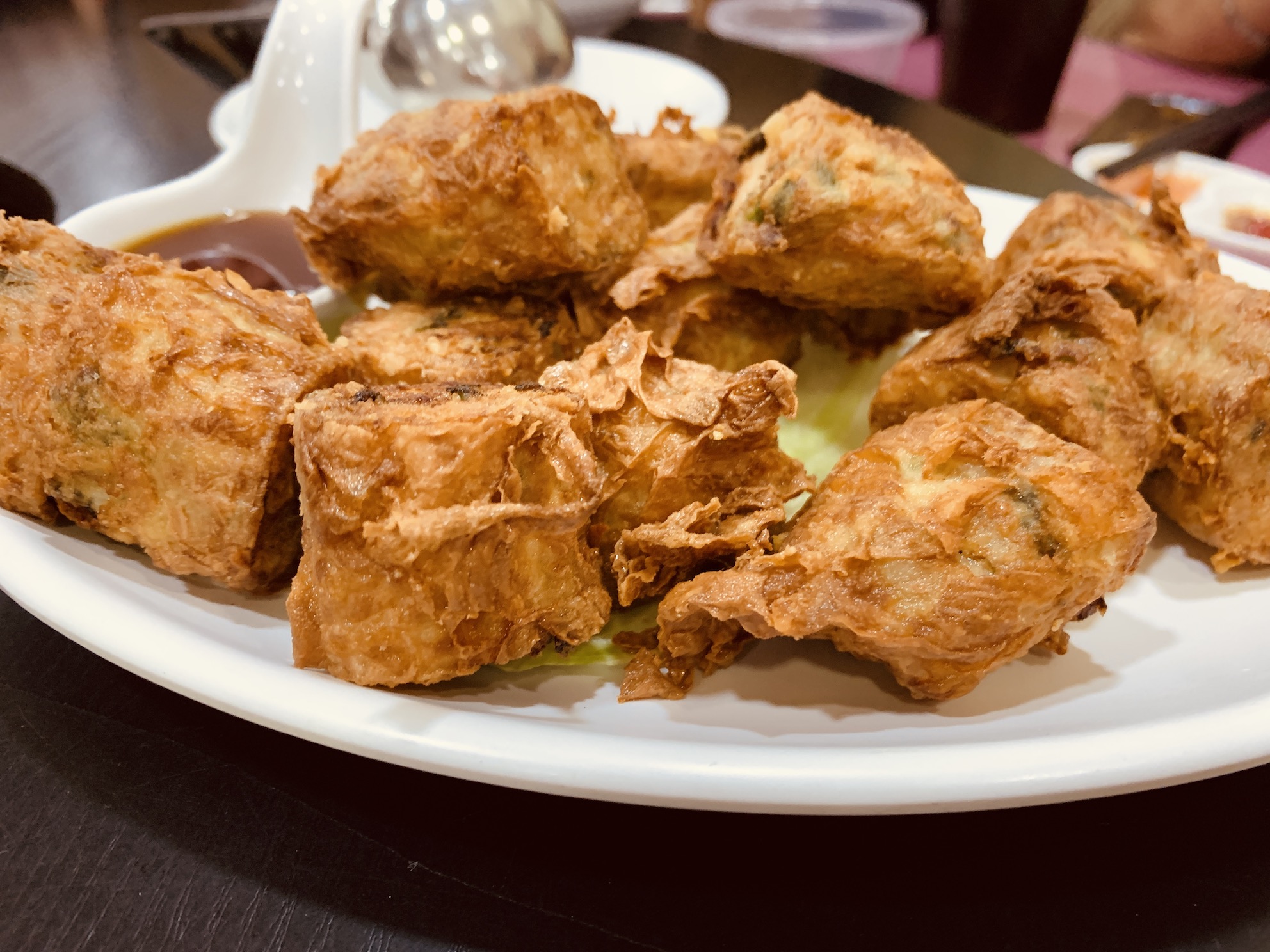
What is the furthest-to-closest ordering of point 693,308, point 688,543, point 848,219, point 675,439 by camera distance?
point 693,308 → point 848,219 → point 675,439 → point 688,543

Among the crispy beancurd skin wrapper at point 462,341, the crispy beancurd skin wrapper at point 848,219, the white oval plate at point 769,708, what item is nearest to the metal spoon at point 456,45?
the crispy beancurd skin wrapper at point 462,341

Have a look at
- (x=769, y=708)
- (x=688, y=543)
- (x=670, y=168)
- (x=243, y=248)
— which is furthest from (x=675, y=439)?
(x=243, y=248)

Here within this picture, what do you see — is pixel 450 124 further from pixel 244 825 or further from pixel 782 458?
pixel 244 825

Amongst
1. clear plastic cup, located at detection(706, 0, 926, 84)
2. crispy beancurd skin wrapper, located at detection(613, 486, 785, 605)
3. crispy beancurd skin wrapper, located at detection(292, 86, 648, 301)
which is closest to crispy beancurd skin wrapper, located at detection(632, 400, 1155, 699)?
crispy beancurd skin wrapper, located at detection(613, 486, 785, 605)

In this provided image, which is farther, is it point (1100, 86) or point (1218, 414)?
point (1100, 86)

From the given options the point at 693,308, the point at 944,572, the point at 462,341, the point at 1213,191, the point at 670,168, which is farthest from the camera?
the point at 1213,191

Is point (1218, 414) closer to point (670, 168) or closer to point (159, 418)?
point (670, 168)

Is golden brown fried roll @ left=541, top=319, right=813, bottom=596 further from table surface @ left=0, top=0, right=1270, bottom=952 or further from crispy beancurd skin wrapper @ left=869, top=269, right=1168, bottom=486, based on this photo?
table surface @ left=0, top=0, right=1270, bottom=952
